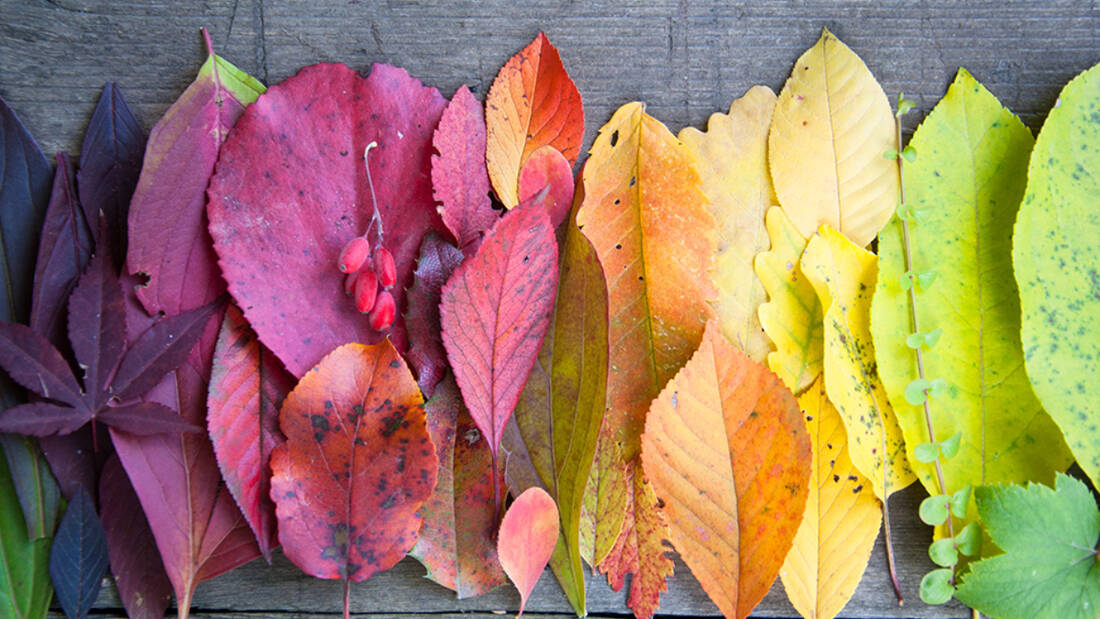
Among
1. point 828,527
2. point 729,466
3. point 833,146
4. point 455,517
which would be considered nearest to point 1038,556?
point 828,527

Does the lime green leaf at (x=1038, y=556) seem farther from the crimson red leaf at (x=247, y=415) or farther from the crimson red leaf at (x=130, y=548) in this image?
the crimson red leaf at (x=130, y=548)

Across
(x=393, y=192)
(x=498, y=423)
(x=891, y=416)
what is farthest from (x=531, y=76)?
(x=891, y=416)

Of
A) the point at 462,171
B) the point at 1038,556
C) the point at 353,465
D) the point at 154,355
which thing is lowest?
the point at 1038,556

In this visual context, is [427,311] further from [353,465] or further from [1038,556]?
[1038,556]

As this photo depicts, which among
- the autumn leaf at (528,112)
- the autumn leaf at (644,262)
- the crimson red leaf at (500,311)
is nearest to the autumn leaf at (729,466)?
the autumn leaf at (644,262)

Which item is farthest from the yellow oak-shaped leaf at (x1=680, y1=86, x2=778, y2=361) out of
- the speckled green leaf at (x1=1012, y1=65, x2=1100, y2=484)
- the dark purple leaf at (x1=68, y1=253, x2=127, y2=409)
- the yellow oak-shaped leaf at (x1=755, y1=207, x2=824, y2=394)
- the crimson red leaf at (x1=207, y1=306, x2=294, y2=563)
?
the dark purple leaf at (x1=68, y1=253, x2=127, y2=409)

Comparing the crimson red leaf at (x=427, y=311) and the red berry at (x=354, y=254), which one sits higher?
the red berry at (x=354, y=254)

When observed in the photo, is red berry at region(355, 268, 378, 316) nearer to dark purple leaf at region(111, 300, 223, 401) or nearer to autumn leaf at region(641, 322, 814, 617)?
dark purple leaf at region(111, 300, 223, 401)

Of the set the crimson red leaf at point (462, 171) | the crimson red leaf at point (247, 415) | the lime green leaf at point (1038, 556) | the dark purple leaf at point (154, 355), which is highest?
the crimson red leaf at point (462, 171)
